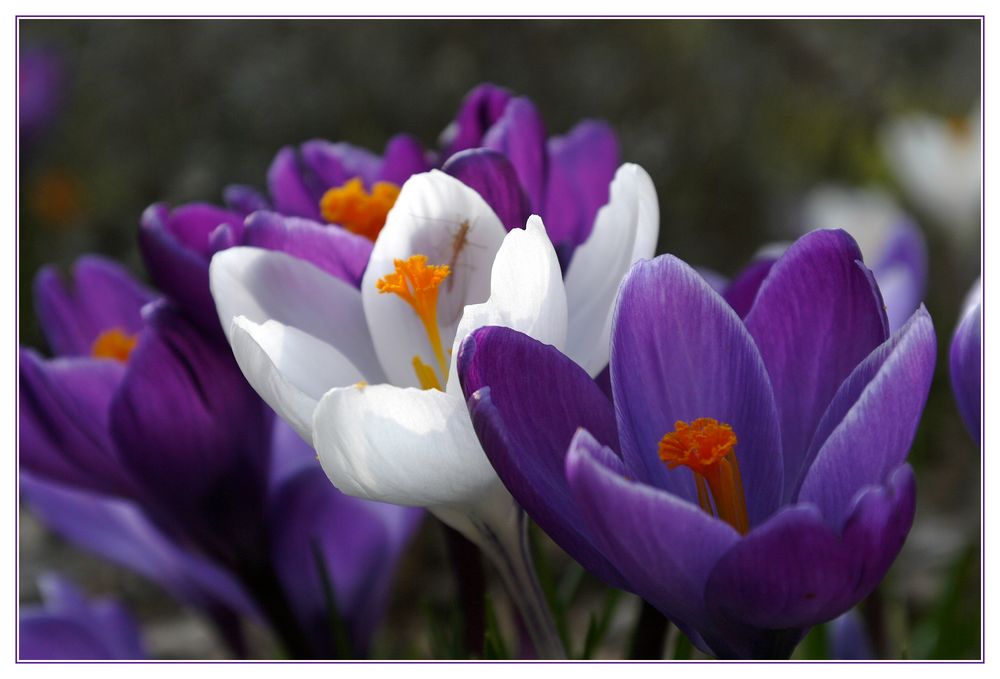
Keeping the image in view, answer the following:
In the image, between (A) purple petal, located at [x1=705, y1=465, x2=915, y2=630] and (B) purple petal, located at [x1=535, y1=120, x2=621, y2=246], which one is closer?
(A) purple petal, located at [x1=705, y1=465, x2=915, y2=630]

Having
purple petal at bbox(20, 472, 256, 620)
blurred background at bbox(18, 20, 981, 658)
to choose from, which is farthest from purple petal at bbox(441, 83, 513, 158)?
blurred background at bbox(18, 20, 981, 658)

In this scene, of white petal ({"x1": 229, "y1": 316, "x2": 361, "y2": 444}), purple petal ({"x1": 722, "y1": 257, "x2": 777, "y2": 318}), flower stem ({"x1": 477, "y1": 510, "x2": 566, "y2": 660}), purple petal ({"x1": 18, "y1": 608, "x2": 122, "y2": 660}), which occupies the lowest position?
purple petal ({"x1": 18, "y1": 608, "x2": 122, "y2": 660})

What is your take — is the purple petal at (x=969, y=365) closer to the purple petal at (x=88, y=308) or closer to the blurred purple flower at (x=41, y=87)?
the purple petal at (x=88, y=308)

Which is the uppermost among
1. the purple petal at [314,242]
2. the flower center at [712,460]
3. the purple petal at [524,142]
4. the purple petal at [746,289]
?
the purple petal at [524,142]

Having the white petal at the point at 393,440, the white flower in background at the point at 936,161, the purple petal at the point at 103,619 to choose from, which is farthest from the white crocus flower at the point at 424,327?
the white flower in background at the point at 936,161

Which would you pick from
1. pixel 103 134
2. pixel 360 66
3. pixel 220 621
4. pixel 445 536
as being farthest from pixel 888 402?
pixel 103 134

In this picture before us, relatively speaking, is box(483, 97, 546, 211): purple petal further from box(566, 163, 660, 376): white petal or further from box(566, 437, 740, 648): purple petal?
box(566, 437, 740, 648): purple petal

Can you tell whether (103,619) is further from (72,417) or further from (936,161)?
(936,161)
